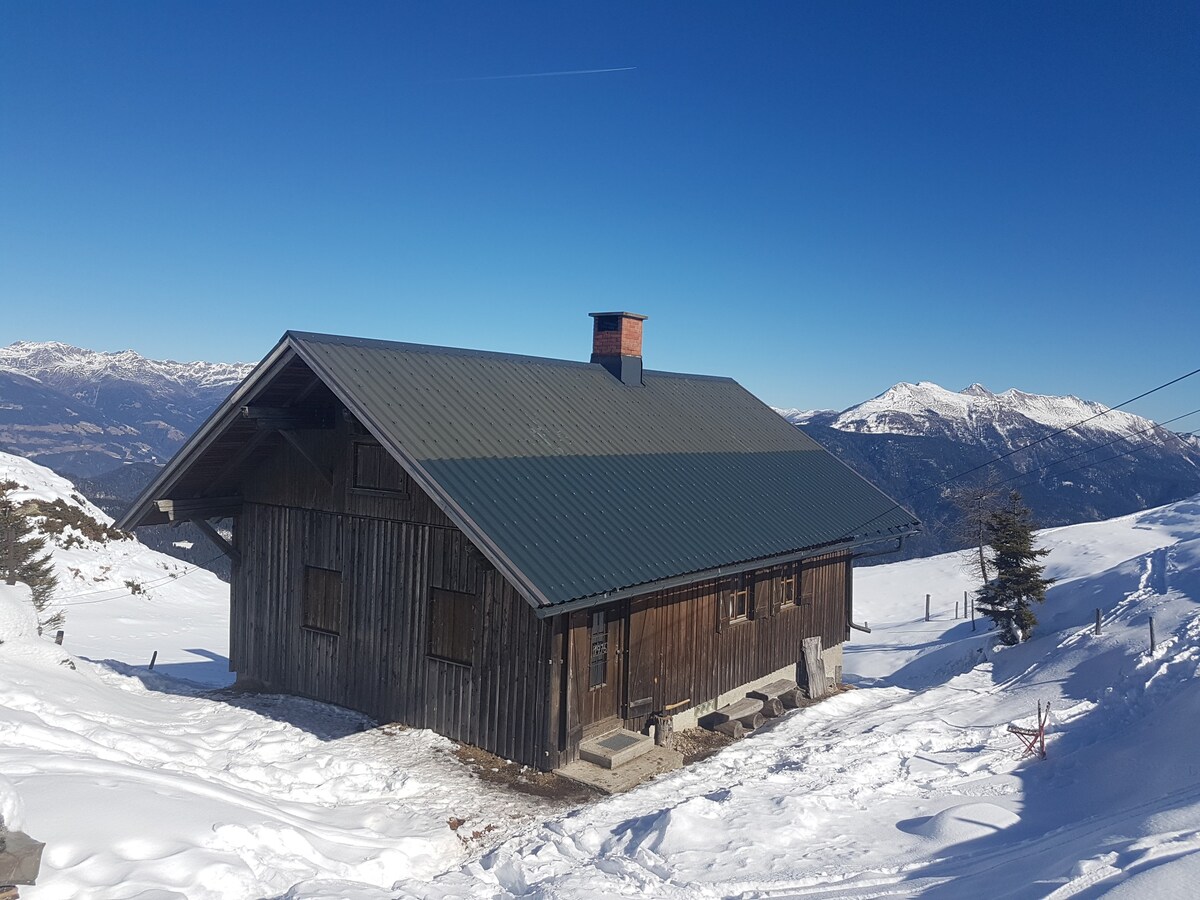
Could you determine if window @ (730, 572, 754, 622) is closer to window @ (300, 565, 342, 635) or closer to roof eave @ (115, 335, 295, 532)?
window @ (300, 565, 342, 635)

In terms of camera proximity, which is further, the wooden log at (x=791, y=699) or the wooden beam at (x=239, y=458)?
the wooden log at (x=791, y=699)

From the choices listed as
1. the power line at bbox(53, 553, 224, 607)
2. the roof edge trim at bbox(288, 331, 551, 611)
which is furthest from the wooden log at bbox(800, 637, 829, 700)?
the power line at bbox(53, 553, 224, 607)

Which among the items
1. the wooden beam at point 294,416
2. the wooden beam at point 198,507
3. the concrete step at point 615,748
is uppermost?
the wooden beam at point 294,416

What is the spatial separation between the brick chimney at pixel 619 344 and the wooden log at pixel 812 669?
6.72m

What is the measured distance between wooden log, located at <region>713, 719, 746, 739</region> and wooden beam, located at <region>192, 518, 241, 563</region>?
29.5 feet

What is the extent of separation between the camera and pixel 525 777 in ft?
37.4

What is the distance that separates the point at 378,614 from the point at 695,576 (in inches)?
194

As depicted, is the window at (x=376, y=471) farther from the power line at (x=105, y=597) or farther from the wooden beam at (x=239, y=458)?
the power line at (x=105, y=597)

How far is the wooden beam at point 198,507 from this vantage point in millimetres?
14742

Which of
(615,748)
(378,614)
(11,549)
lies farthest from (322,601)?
(11,549)

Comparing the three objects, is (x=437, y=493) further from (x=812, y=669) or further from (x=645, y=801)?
(x=812, y=669)

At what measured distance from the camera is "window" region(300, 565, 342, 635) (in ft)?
46.7

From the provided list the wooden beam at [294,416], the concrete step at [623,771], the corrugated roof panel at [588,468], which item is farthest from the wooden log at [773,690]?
the wooden beam at [294,416]

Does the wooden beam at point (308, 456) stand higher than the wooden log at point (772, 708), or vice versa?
the wooden beam at point (308, 456)
